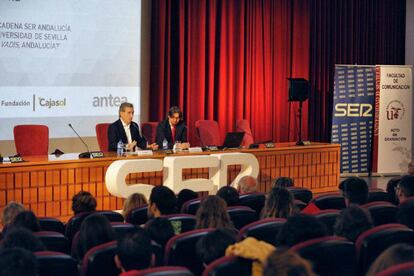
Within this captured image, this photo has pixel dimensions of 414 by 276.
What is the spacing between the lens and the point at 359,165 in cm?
1188

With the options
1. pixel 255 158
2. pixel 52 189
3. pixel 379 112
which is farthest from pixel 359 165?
pixel 52 189

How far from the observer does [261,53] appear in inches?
456

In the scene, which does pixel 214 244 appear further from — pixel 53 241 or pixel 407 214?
pixel 407 214

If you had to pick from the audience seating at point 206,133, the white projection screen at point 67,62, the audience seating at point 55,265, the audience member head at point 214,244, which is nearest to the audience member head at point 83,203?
the audience seating at point 55,265

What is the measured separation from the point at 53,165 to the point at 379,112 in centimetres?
638

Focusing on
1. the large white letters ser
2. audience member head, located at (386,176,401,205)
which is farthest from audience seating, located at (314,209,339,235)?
the large white letters ser

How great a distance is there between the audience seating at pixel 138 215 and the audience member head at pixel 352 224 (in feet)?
4.73

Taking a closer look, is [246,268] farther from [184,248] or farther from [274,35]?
[274,35]

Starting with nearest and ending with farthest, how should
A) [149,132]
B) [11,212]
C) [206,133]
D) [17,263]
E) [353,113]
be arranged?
[17,263] → [11,212] → [149,132] → [206,133] → [353,113]

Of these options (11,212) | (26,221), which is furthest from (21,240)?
(11,212)

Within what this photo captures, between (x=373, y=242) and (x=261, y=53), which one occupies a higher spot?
(x=261, y=53)

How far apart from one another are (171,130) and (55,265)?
5.38m

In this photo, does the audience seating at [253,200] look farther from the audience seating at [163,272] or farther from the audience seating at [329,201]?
the audience seating at [163,272]

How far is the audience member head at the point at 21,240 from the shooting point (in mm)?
3469
